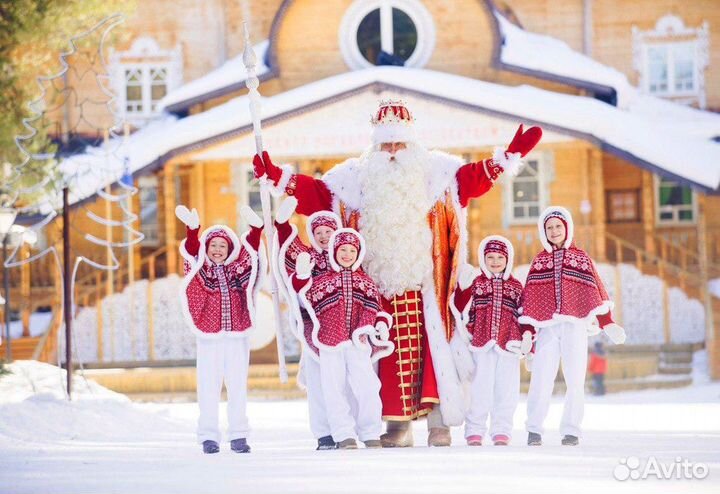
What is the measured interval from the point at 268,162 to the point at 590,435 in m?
3.41

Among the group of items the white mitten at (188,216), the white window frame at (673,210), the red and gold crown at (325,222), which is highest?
the white window frame at (673,210)

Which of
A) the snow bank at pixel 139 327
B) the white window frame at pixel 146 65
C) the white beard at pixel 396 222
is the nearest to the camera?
the white beard at pixel 396 222

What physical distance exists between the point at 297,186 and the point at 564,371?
2.08 m

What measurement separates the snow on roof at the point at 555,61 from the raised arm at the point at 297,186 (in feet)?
47.1

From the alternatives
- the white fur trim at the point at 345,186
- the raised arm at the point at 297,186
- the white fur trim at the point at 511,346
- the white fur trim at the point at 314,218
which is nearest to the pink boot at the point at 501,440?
the white fur trim at the point at 511,346

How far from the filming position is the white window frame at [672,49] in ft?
88.4

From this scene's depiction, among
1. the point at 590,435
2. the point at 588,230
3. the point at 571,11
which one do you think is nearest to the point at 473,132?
the point at 588,230

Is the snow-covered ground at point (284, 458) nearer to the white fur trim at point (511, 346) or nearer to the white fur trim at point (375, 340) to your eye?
the white fur trim at point (511, 346)

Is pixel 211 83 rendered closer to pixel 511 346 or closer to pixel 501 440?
pixel 511 346

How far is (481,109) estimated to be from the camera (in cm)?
2225

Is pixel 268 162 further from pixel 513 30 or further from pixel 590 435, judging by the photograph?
pixel 513 30

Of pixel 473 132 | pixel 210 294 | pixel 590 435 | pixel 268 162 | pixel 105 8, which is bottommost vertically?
pixel 590 435

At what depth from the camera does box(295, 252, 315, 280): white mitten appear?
33.8 feet

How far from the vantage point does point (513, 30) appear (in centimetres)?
2625
